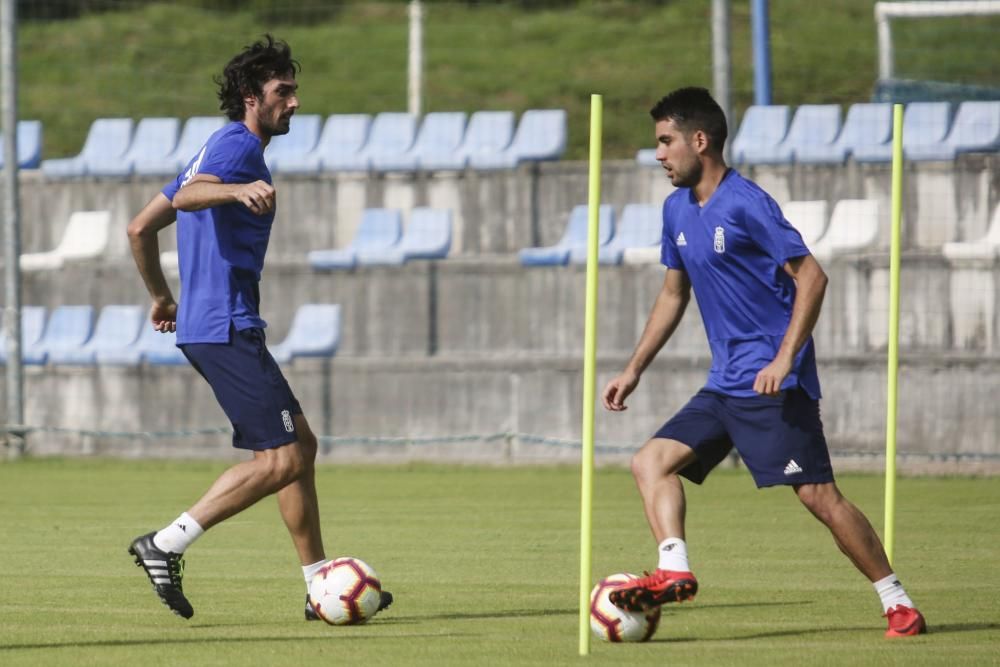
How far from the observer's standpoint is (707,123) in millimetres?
7523

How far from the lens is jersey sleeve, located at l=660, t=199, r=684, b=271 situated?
7703 millimetres

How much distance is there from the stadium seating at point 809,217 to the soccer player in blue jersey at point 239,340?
9833 millimetres

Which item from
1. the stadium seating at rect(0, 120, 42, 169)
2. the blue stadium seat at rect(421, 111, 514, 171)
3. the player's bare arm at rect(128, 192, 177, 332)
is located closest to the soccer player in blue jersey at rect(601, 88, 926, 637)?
the player's bare arm at rect(128, 192, 177, 332)

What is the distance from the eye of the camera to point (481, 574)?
950cm

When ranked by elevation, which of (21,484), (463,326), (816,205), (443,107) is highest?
(443,107)

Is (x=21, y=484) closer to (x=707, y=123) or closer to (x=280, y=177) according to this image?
(x=280, y=177)

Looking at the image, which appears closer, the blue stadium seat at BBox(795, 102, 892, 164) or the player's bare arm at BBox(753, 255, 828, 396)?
the player's bare arm at BBox(753, 255, 828, 396)

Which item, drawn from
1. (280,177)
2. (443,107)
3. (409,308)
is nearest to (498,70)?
(443,107)

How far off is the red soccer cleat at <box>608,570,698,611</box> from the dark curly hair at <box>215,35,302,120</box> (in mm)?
2511

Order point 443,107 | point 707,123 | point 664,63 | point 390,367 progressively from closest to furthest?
point 707,123 < point 390,367 < point 664,63 < point 443,107

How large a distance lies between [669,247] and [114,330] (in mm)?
11340

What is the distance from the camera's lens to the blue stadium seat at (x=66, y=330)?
18.3 metres

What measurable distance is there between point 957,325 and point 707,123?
886cm

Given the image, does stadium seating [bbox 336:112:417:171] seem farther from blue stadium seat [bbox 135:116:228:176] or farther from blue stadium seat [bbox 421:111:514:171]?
blue stadium seat [bbox 135:116:228:176]
